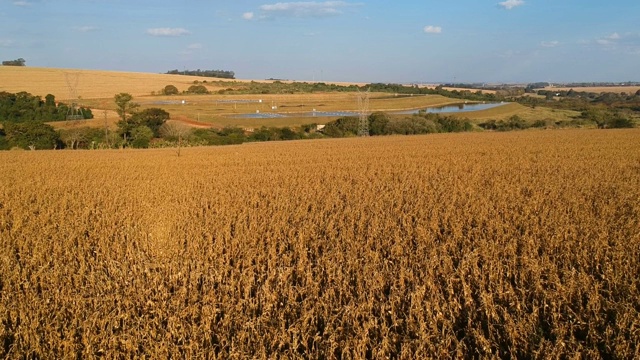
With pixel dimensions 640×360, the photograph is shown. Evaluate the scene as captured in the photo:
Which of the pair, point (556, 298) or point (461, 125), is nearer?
point (556, 298)

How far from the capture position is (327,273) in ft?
17.8

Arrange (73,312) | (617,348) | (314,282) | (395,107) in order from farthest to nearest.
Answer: (395,107) → (314,282) → (73,312) → (617,348)

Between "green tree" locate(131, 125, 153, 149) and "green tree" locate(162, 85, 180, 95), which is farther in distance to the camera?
"green tree" locate(162, 85, 180, 95)

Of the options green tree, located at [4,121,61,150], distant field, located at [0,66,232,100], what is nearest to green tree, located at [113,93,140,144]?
green tree, located at [4,121,61,150]

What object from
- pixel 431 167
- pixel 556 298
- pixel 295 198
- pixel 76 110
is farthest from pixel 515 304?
pixel 76 110

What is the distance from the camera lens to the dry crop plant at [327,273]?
4.00m

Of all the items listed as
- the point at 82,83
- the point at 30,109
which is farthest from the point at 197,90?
the point at 30,109

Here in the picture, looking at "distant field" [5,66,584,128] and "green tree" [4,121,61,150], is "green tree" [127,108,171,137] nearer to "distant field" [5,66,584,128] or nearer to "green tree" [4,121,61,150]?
"distant field" [5,66,584,128]

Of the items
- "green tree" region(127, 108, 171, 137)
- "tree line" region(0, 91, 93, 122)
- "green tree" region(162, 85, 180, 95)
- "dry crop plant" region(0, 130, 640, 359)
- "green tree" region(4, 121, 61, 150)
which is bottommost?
"dry crop plant" region(0, 130, 640, 359)

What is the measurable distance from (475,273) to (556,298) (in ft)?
2.77

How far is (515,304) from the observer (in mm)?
4551

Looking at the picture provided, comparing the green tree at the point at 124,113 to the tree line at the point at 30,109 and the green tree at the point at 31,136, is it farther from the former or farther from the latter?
the tree line at the point at 30,109

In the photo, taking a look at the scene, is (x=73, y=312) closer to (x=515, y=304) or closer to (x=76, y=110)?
(x=515, y=304)

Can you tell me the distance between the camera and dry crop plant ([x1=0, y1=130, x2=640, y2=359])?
400cm
